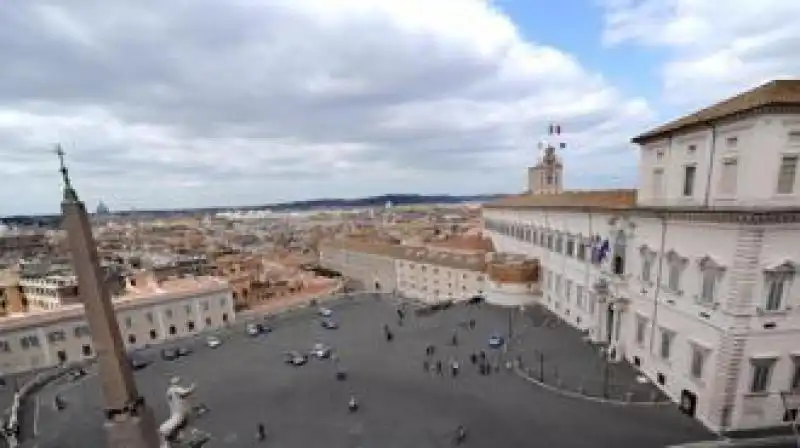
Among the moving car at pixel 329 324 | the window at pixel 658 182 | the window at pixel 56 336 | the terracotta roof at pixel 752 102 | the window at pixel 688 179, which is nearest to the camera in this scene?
the terracotta roof at pixel 752 102

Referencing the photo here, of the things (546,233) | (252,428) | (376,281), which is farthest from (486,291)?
(376,281)

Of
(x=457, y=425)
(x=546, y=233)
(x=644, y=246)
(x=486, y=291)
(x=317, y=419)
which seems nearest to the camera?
(x=457, y=425)

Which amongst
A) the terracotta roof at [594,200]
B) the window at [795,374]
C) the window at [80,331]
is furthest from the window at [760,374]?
the window at [80,331]

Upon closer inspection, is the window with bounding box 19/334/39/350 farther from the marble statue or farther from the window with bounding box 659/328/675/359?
the window with bounding box 659/328/675/359

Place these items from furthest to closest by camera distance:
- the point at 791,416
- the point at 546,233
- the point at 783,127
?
the point at 546,233 < the point at 791,416 < the point at 783,127

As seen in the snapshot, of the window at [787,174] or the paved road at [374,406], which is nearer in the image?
the window at [787,174]

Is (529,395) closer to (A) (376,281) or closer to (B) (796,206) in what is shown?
(B) (796,206)

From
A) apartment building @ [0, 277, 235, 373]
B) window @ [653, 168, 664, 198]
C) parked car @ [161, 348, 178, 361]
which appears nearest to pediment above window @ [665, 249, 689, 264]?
window @ [653, 168, 664, 198]

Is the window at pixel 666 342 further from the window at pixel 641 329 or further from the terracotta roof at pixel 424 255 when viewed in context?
the terracotta roof at pixel 424 255
